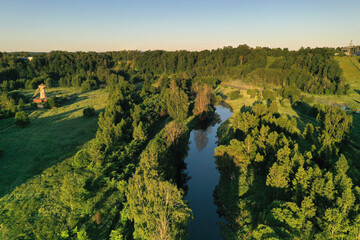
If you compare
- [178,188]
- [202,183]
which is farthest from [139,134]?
[202,183]

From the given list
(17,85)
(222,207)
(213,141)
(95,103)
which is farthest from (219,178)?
(17,85)

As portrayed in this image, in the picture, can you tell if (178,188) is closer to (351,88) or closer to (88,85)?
(351,88)

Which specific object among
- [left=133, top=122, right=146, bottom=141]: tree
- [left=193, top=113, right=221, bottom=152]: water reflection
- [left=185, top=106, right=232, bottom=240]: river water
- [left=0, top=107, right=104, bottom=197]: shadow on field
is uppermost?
[left=133, top=122, right=146, bottom=141]: tree

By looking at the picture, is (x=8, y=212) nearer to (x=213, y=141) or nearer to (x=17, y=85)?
(x=213, y=141)

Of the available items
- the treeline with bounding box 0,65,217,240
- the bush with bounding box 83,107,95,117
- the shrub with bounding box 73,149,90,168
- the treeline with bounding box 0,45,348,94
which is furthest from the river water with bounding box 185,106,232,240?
the treeline with bounding box 0,45,348,94

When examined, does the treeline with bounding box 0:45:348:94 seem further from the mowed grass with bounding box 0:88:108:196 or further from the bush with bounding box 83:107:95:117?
the mowed grass with bounding box 0:88:108:196
